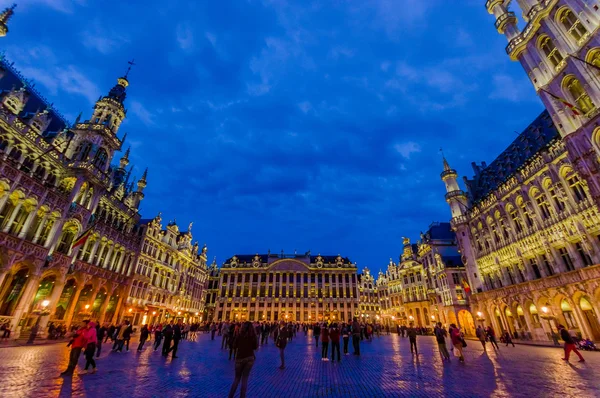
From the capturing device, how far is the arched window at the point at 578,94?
24734mm

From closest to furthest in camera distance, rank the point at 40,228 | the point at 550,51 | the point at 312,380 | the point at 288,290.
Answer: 1. the point at 312,380
2. the point at 40,228
3. the point at 550,51
4. the point at 288,290

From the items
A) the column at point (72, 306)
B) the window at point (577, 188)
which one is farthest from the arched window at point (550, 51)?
the column at point (72, 306)

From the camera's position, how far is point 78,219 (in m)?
33.0

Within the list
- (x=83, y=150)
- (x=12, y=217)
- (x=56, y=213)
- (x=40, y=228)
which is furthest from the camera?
(x=83, y=150)

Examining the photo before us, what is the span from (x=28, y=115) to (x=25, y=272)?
1639 cm

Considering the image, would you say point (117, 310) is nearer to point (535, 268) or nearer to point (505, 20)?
point (535, 268)

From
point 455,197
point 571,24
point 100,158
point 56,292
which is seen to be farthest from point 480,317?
point 100,158

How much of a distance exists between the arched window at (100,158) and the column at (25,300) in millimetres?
15452

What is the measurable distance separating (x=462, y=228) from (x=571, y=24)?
29.2 metres

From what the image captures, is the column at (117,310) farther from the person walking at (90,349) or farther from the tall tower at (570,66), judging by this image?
the tall tower at (570,66)

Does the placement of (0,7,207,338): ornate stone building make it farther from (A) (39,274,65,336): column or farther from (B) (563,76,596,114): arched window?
(B) (563,76,596,114): arched window

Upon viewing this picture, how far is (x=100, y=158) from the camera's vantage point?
123ft

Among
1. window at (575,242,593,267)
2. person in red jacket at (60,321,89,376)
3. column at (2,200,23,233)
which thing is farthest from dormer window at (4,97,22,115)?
window at (575,242,593,267)

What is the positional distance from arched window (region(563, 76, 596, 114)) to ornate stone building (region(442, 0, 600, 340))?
7cm
